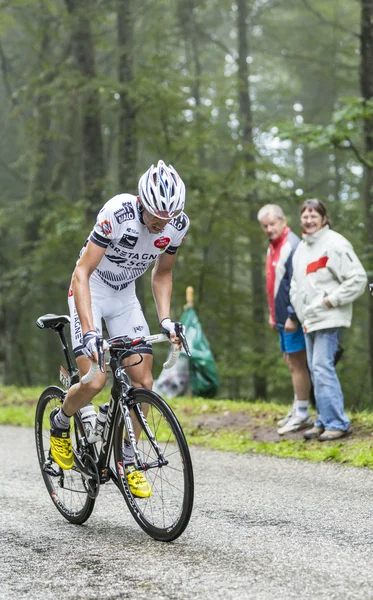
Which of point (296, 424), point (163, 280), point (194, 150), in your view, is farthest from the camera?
point (194, 150)

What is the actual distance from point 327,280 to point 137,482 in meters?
3.64

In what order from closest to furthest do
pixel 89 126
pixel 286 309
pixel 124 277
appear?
pixel 124 277 → pixel 286 309 → pixel 89 126

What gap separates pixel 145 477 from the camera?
184 inches

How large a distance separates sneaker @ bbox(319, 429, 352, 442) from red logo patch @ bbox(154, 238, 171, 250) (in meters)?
3.15

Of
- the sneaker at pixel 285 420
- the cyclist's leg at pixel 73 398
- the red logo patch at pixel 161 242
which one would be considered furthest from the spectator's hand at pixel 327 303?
the cyclist's leg at pixel 73 398

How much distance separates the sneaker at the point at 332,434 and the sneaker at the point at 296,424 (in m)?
0.62

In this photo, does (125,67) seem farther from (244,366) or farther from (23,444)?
(23,444)

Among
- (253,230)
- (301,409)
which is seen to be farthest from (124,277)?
(253,230)

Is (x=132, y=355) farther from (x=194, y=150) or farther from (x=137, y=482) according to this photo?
(x=194, y=150)

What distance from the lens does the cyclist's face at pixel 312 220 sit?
7.71 m

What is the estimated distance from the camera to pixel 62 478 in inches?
215

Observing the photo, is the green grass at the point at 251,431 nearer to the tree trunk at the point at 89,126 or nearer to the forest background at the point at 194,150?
the forest background at the point at 194,150

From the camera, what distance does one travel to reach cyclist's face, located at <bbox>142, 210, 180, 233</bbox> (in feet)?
15.9

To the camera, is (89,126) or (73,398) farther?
(89,126)
